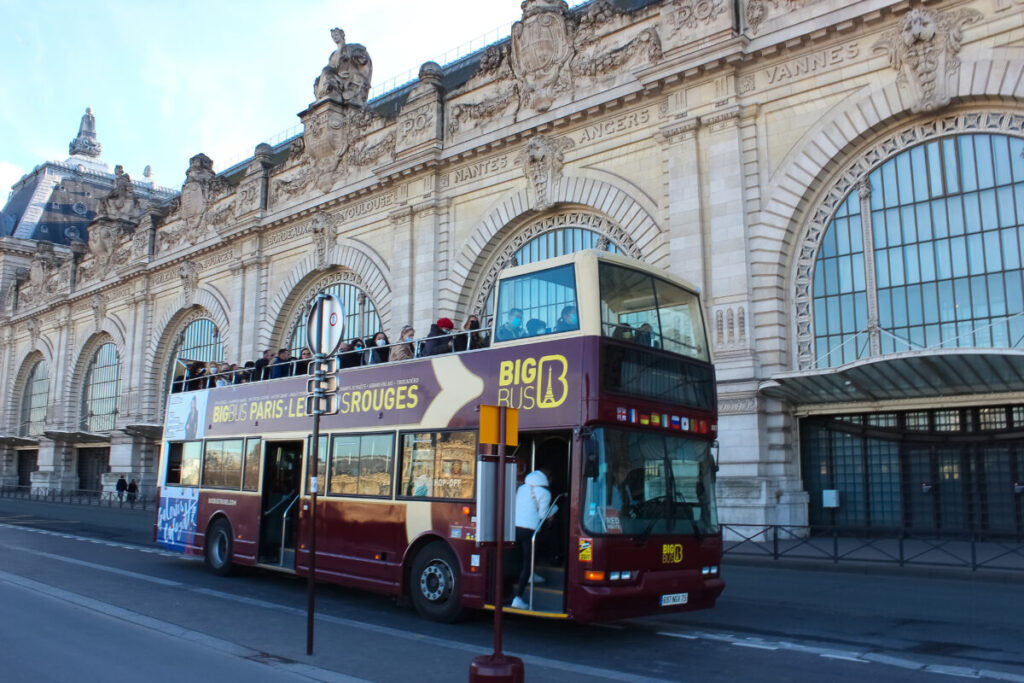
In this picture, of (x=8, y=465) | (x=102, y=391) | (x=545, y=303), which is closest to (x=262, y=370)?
(x=545, y=303)

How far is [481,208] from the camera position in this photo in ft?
94.8

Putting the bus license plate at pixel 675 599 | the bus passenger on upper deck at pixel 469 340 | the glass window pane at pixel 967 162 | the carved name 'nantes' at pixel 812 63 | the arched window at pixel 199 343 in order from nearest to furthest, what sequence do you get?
the bus license plate at pixel 675 599, the bus passenger on upper deck at pixel 469 340, the glass window pane at pixel 967 162, the carved name 'nantes' at pixel 812 63, the arched window at pixel 199 343

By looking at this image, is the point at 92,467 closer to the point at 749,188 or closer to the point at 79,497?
the point at 79,497

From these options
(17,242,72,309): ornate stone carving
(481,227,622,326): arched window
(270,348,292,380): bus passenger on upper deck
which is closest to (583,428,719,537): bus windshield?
(270,348,292,380): bus passenger on upper deck

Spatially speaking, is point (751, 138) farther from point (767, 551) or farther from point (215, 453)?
point (215, 453)

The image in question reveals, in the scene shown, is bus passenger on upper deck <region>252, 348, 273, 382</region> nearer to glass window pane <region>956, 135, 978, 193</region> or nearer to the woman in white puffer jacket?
the woman in white puffer jacket

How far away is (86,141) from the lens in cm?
8206

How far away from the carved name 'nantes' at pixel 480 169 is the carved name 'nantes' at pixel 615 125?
11.1ft

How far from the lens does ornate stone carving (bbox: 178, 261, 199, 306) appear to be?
142 ft

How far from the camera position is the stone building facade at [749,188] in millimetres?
18875

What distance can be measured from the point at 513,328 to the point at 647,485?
2686mm

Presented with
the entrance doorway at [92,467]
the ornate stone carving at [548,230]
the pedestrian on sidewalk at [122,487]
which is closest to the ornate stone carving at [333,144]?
the ornate stone carving at [548,230]

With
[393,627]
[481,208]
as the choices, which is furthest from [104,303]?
[393,627]

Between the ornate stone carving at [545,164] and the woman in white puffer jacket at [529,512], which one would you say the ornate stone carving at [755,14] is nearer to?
the ornate stone carving at [545,164]
